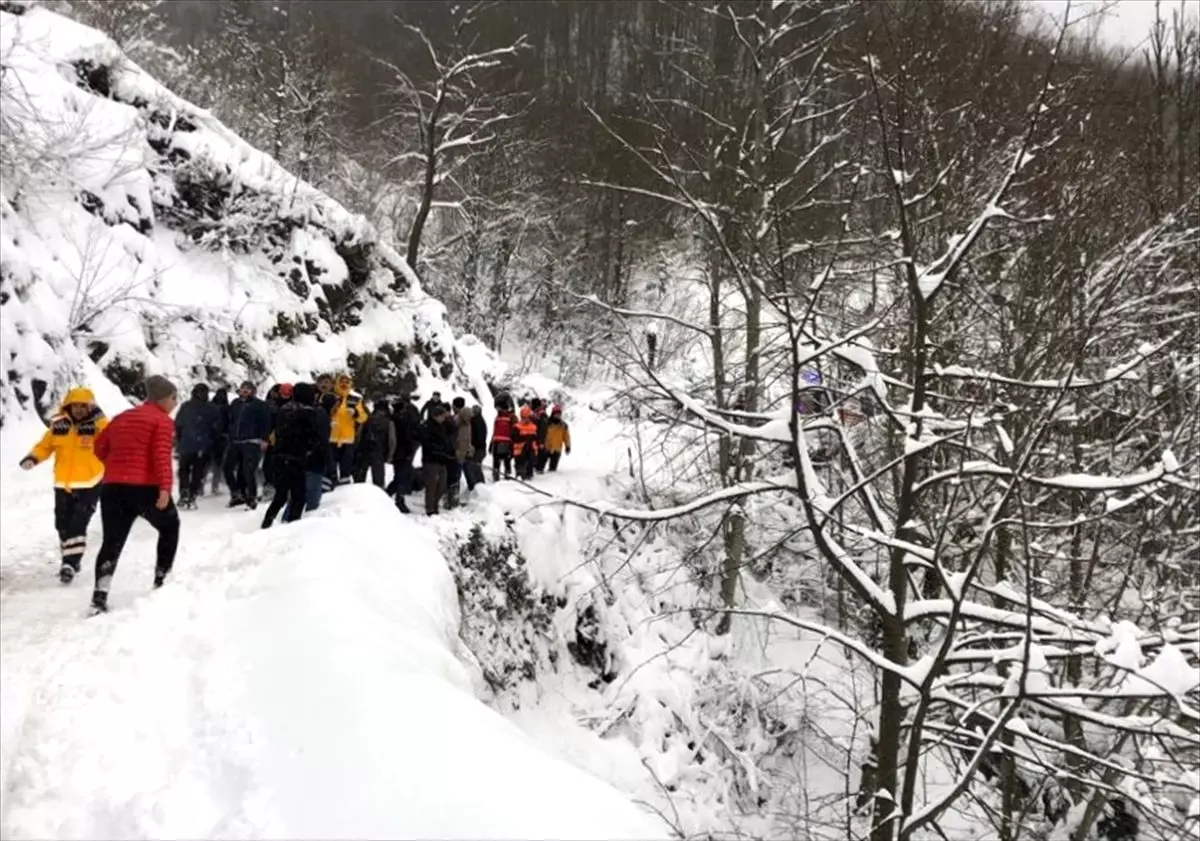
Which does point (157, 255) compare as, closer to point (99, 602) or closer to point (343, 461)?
point (343, 461)

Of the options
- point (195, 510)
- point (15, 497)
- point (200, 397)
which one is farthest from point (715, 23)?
point (15, 497)

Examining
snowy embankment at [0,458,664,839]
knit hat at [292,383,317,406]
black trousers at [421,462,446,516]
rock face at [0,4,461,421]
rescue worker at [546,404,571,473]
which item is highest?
rock face at [0,4,461,421]

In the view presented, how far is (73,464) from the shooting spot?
6508 millimetres

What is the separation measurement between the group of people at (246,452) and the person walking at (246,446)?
13 millimetres

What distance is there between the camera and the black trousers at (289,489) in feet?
28.0

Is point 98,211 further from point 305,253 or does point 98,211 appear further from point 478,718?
point 478,718

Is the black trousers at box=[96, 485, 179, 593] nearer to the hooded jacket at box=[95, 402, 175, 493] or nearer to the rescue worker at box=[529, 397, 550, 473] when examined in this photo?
the hooded jacket at box=[95, 402, 175, 493]

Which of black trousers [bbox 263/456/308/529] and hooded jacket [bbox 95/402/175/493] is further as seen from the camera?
black trousers [bbox 263/456/308/529]

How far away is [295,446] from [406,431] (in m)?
2.99

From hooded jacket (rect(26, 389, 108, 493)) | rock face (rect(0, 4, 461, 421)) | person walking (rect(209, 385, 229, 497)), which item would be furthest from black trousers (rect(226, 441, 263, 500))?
hooded jacket (rect(26, 389, 108, 493))

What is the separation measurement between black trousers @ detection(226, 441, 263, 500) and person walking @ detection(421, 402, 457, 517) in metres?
Answer: 2.17

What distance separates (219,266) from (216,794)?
14864mm

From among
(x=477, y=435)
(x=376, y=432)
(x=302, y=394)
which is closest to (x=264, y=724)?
(x=302, y=394)

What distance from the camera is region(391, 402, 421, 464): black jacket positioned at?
37.3 ft
